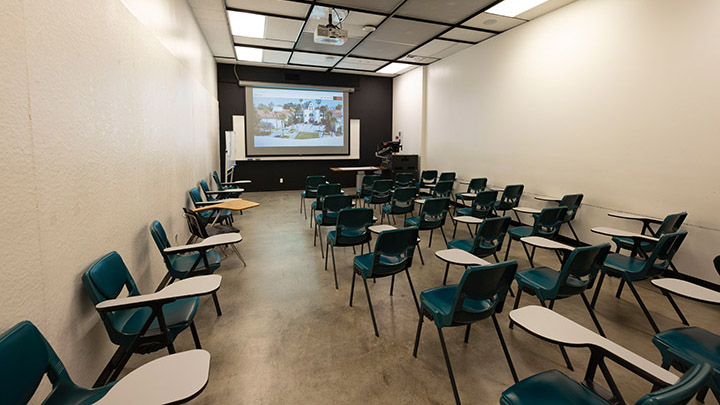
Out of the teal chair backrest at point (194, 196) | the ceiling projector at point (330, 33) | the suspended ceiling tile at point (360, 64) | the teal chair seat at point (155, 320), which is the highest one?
the suspended ceiling tile at point (360, 64)

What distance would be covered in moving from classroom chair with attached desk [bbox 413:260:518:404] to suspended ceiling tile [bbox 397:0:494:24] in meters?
4.81

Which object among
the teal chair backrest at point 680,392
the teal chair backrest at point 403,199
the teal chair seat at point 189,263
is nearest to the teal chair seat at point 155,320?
the teal chair seat at point 189,263

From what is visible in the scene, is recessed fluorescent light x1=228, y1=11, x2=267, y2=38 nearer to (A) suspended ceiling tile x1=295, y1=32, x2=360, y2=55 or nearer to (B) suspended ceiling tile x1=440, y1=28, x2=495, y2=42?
(A) suspended ceiling tile x1=295, y1=32, x2=360, y2=55

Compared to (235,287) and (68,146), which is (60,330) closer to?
(68,146)

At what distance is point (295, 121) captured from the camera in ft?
32.8

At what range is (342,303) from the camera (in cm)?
319

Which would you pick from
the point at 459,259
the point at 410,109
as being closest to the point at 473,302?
the point at 459,259

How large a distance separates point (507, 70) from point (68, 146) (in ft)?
23.1

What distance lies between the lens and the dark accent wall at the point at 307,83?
9430mm

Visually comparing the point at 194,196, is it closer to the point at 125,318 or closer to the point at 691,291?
the point at 125,318

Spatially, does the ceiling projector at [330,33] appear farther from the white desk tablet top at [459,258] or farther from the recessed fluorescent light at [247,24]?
the white desk tablet top at [459,258]

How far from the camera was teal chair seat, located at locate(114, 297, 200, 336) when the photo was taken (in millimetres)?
1893

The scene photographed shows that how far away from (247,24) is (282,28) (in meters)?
0.66

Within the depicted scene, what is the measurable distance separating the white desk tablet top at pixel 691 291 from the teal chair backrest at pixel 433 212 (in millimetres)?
2445
